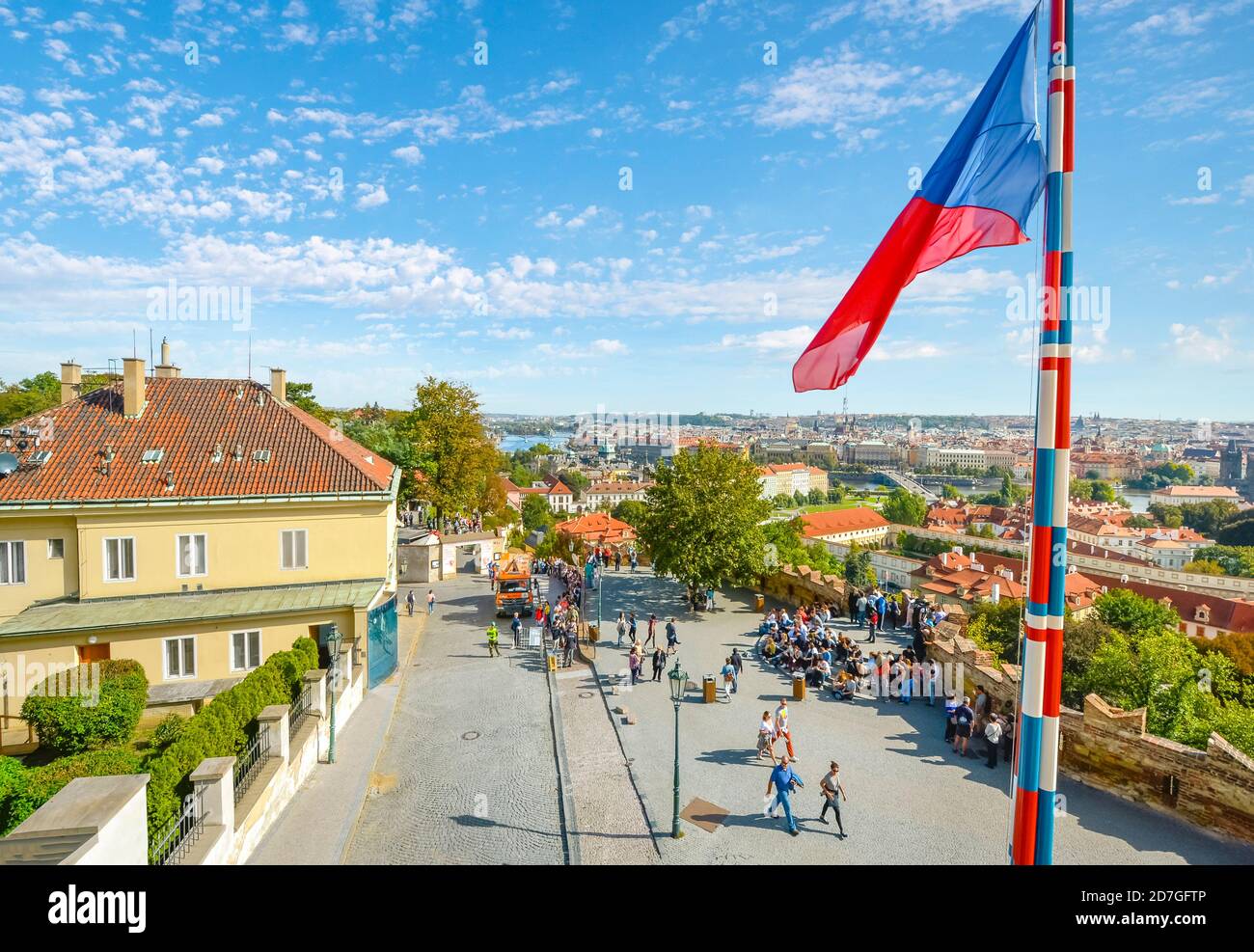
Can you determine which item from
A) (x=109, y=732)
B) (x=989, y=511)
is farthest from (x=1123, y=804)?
(x=989, y=511)

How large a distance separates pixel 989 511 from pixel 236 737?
502ft

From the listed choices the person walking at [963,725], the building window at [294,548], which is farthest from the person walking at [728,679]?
the building window at [294,548]

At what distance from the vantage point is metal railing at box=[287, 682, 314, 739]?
45.3 feet

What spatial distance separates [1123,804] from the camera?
11.6m

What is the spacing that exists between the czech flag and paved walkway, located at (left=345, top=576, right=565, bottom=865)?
30.0ft

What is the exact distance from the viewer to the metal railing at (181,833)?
790 cm

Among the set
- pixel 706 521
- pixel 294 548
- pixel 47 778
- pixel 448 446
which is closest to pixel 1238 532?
pixel 706 521

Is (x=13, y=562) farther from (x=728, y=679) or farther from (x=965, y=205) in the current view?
(x=965, y=205)

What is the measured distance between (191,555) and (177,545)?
444 millimetres

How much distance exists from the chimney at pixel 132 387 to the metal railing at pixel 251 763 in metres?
13.9

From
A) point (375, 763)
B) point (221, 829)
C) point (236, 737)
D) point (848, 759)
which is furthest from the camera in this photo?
point (375, 763)

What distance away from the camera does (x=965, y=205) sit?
199 inches

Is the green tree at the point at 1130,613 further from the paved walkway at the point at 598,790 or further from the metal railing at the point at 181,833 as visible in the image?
the metal railing at the point at 181,833
